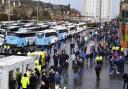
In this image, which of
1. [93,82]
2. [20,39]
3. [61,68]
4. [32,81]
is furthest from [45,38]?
[32,81]

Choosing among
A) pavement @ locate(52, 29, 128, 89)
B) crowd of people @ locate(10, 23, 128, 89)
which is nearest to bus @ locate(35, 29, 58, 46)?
crowd of people @ locate(10, 23, 128, 89)

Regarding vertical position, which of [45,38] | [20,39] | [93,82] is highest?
[20,39]

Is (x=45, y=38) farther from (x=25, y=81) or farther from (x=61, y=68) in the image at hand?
(x=25, y=81)

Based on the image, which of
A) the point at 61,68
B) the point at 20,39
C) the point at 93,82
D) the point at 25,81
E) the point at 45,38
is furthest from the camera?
the point at 45,38

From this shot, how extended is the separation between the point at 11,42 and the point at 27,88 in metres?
28.0

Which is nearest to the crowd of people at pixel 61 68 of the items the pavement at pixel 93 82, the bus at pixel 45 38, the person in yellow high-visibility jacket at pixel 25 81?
the person in yellow high-visibility jacket at pixel 25 81

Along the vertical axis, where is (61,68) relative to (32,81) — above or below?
below

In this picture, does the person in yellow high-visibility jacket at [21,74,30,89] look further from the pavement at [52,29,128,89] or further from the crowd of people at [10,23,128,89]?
the pavement at [52,29,128,89]

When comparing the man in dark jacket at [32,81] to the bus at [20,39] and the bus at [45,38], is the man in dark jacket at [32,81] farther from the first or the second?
the bus at [45,38]

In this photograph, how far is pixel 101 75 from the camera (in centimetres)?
2825

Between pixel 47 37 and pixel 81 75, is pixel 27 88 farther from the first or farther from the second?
pixel 47 37

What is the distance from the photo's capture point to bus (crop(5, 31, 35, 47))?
158 ft

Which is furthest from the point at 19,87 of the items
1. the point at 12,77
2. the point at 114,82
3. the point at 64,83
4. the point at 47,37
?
the point at 47,37

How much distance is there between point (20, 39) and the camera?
49.5 meters
